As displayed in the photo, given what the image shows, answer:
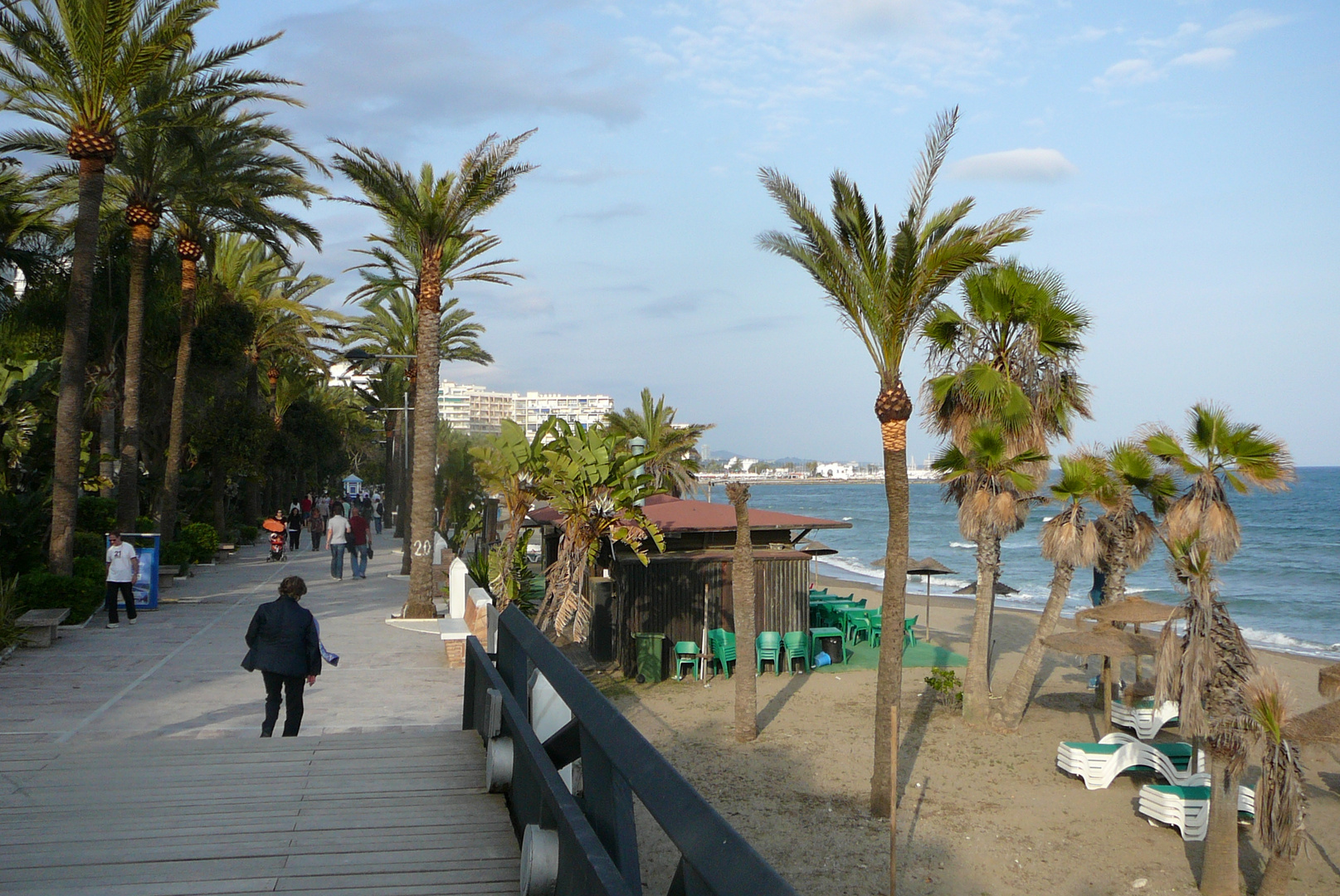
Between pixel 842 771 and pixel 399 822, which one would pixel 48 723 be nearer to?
pixel 399 822

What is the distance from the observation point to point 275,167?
24.7 meters

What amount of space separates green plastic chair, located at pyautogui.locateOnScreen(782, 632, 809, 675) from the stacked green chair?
1002 millimetres

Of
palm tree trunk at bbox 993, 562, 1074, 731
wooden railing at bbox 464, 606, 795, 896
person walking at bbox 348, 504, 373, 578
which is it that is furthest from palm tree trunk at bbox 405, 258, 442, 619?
wooden railing at bbox 464, 606, 795, 896

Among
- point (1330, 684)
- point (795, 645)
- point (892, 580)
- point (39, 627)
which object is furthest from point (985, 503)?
point (39, 627)

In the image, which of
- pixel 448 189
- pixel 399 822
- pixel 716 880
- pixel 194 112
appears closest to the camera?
pixel 716 880

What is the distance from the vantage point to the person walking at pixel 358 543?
25.5 m

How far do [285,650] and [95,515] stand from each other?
60.2 feet

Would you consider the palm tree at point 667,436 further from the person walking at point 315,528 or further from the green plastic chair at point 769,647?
the green plastic chair at point 769,647

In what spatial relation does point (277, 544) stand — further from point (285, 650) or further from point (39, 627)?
point (285, 650)

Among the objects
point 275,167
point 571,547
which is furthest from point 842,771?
point 275,167

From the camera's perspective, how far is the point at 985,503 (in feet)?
49.1

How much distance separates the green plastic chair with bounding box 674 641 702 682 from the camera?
58.1 feet

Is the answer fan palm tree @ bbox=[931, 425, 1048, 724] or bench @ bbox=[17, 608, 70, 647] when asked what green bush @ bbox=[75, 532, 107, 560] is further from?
fan palm tree @ bbox=[931, 425, 1048, 724]

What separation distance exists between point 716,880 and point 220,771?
180 inches
